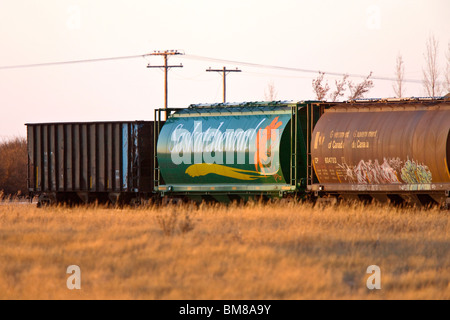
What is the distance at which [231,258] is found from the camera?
13781 millimetres

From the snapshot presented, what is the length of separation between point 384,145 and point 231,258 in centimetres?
1118

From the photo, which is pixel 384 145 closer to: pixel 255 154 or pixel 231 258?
pixel 255 154

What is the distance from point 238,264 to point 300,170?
43.1 ft

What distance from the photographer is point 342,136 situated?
24.7m

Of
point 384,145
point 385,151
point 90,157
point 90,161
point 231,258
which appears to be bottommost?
point 231,258

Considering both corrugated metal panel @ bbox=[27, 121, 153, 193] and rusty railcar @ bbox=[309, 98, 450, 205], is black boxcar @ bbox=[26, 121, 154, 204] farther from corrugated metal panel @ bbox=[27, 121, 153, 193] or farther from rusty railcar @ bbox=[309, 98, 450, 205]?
rusty railcar @ bbox=[309, 98, 450, 205]

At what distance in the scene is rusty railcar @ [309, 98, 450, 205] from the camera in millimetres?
22906

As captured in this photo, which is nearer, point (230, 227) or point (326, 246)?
point (326, 246)

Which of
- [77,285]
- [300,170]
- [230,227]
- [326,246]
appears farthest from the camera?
[300,170]

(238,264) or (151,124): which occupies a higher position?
(151,124)

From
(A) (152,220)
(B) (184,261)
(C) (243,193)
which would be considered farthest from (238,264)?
(C) (243,193)

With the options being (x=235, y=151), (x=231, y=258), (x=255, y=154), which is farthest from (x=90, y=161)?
(x=231, y=258)

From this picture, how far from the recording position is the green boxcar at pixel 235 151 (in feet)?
85.8
